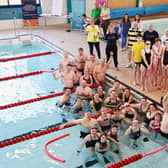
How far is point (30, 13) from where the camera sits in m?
14.2

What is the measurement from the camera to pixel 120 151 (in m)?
4.93

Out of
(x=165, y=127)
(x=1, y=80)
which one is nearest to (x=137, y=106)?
(x=165, y=127)

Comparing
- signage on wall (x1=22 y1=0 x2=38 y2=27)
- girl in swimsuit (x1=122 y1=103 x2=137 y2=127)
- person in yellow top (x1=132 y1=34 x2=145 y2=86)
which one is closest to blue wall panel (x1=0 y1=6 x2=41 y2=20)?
signage on wall (x1=22 y1=0 x2=38 y2=27)

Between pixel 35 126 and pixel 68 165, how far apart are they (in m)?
1.50

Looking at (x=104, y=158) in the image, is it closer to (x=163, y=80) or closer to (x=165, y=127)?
(x=165, y=127)

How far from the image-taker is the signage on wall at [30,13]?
13961 mm

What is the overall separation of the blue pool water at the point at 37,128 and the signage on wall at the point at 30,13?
226 inches

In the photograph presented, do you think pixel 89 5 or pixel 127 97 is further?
pixel 89 5

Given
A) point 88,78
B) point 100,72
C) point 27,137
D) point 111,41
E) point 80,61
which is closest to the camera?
point 27,137

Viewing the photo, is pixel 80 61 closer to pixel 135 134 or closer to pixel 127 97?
pixel 127 97

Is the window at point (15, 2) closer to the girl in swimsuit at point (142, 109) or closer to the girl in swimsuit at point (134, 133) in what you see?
the girl in swimsuit at point (142, 109)

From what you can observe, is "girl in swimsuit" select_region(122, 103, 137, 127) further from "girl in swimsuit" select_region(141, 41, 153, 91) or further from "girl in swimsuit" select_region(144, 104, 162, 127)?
"girl in swimsuit" select_region(141, 41, 153, 91)

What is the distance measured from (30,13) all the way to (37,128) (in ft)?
31.9

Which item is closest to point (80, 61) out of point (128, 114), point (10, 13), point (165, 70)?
point (165, 70)
